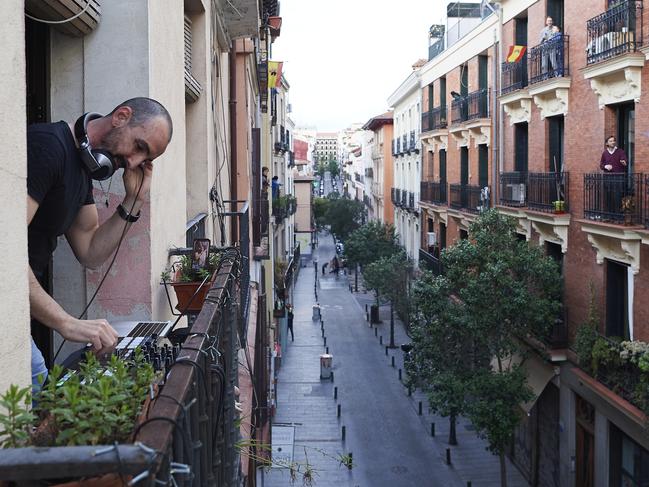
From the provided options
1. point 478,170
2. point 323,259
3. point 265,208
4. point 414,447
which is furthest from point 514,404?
point 323,259

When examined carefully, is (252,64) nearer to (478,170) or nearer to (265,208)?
(265,208)

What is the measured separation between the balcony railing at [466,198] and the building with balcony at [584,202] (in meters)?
3.44

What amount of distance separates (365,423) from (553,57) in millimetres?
12503

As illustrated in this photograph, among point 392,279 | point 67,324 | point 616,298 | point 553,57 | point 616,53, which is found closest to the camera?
point 67,324

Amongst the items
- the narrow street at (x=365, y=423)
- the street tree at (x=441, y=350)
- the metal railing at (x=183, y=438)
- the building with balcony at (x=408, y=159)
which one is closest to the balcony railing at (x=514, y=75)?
the street tree at (x=441, y=350)

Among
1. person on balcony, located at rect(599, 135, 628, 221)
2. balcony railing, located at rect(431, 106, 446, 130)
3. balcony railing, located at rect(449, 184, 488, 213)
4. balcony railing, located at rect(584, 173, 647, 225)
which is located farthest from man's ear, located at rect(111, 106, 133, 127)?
balcony railing, located at rect(431, 106, 446, 130)

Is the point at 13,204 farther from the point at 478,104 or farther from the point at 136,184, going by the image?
the point at 478,104

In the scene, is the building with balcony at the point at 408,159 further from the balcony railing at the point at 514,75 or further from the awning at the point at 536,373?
the awning at the point at 536,373

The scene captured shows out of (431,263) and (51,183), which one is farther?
(431,263)

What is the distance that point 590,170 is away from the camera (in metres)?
16.3

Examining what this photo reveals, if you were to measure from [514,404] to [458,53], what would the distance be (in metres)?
16.4

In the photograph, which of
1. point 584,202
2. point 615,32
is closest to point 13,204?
point 615,32

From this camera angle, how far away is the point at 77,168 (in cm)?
345

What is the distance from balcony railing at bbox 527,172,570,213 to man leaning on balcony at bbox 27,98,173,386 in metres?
15.1
